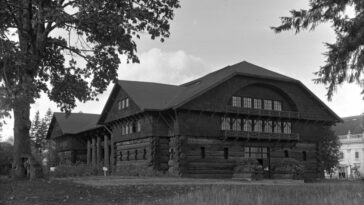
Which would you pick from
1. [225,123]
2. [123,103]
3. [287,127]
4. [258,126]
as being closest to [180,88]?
[123,103]

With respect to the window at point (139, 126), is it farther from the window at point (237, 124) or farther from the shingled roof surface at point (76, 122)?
the shingled roof surface at point (76, 122)

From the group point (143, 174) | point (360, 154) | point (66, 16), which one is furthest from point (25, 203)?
point (360, 154)

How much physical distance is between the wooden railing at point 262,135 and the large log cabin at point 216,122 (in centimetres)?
3

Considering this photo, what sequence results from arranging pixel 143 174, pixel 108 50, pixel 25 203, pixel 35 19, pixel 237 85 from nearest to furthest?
pixel 25 203, pixel 35 19, pixel 108 50, pixel 143 174, pixel 237 85

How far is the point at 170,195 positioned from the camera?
17953 mm

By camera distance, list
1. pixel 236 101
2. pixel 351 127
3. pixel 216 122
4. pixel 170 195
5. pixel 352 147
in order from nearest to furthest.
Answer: pixel 170 195
pixel 216 122
pixel 236 101
pixel 352 147
pixel 351 127

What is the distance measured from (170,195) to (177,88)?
102 feet

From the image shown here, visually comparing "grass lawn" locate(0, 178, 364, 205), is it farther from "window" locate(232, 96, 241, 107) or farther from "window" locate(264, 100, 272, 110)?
"window" locate(264, 100, 272, 110)

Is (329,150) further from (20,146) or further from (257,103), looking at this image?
(20,146)

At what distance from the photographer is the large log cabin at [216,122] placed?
135 ft

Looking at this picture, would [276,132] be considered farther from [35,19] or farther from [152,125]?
[35,19]

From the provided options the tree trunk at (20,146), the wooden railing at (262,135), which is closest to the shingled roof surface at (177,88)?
the wooden railing at (262,135)

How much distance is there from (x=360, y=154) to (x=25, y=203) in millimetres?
83028

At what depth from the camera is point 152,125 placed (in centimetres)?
4191
